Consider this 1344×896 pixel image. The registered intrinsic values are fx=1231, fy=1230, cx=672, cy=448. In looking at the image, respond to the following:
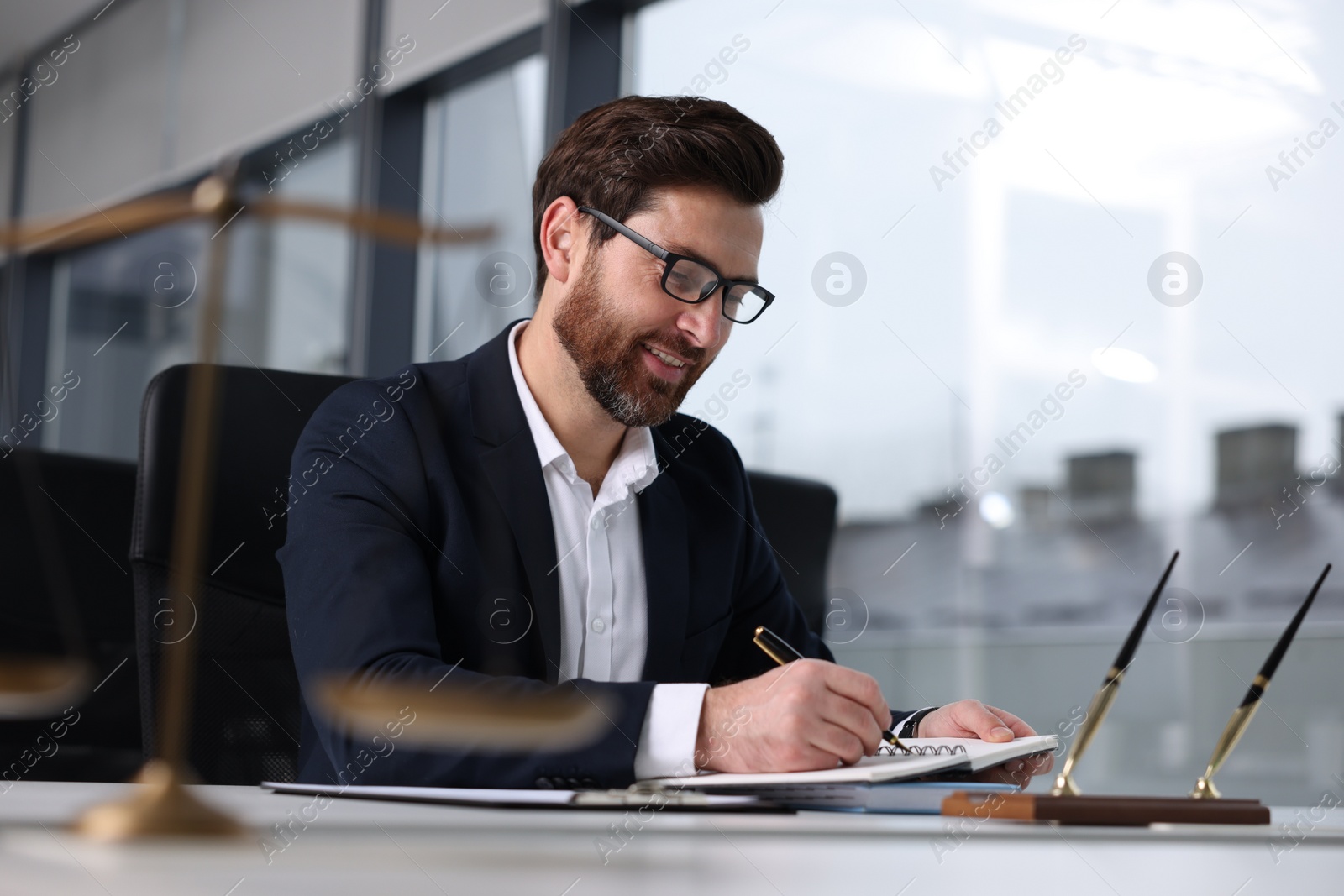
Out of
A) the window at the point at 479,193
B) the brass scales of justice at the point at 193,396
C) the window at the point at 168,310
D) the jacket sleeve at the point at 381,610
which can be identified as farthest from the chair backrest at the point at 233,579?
the window at the point at 168,310

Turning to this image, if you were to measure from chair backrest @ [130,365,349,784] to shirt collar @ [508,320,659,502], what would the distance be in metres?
0.30

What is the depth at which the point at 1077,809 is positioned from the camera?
76cm

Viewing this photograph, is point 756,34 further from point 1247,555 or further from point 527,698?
point 527,698

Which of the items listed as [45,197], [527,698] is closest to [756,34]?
[527,698]

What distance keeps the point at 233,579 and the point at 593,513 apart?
0.44 m

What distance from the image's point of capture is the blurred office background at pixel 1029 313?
2775 mm

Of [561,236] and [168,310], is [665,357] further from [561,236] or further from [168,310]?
[168,310]

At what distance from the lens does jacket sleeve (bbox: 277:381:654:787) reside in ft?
3.38

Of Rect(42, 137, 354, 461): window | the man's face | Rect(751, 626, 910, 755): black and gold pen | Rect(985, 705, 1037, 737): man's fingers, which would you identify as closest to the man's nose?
the man's face

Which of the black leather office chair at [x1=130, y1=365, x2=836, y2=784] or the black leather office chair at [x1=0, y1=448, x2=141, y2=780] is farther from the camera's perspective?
the black leather office chair at [x1=0, y1=448, x2=141, y2=780]

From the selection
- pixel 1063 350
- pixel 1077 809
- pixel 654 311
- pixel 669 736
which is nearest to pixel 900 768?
pixel 1077 809

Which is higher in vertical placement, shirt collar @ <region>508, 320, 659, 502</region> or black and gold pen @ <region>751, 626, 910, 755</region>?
shirt collar @ <region>508, 320, 659, 502</region>

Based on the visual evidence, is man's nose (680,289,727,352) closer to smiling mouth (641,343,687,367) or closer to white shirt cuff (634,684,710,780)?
smiling mouth (641,343,687,367)

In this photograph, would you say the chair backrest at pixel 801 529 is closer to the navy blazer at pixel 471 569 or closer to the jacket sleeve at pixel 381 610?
the navy blazer at pixel 471 569
